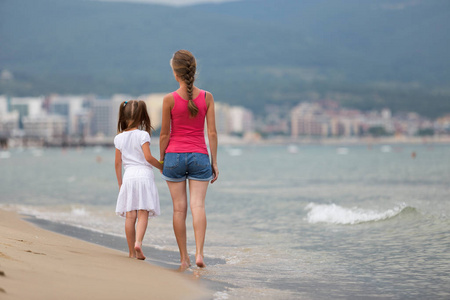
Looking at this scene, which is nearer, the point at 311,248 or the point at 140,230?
the point at 140,230

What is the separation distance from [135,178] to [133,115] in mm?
628

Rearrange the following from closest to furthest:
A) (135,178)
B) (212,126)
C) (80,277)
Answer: (80,277), (212,126), (135,178)

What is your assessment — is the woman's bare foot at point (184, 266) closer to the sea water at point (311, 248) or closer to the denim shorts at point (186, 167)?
the sea water at point (311, 248)

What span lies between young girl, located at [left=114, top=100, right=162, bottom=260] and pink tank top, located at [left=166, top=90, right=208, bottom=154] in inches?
15.6

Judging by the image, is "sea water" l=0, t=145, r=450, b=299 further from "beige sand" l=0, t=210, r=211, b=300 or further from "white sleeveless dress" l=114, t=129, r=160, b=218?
"white sleeveless dress" l=114, t=129, r=160, b=218

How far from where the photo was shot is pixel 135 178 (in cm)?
646

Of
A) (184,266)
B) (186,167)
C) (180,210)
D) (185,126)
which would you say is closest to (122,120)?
(185,126)

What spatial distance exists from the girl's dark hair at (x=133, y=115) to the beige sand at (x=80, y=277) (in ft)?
4.31

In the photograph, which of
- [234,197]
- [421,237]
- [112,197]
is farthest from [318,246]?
[112,197]

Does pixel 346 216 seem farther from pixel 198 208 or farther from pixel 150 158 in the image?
pixel 150 158

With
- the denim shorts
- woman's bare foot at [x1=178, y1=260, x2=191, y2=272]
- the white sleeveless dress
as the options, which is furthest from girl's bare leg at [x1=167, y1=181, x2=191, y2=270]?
the white sleeveless dress

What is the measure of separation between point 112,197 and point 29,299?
16.3 meters

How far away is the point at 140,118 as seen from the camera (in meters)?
6.59

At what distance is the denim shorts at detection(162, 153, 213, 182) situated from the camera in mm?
6125
